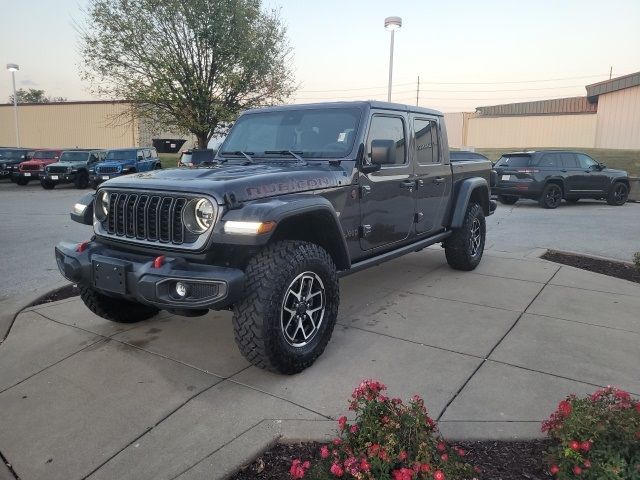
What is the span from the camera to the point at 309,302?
3.62 metres

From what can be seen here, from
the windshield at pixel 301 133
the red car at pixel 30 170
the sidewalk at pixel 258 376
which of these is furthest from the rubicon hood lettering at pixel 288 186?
the red car at pixel 30 170

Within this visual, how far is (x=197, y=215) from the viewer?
10.7 feet

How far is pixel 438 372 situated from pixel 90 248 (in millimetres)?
2645

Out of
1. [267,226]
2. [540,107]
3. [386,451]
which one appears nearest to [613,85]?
[540,107]

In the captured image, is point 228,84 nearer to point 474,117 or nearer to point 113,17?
point 113,17

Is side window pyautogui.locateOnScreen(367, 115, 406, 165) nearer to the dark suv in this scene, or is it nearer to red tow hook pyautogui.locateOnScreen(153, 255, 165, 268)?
red tow hook pyautogui.locateOnScreen(153, 255, 165, 268)

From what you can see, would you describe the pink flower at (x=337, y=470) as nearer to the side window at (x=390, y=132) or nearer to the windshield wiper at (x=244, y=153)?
the side window at (x=390, y=132)

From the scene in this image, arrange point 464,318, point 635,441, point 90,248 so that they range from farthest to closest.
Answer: point 464,318, point 90,248, point 635,441

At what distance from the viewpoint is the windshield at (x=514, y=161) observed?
1435 cm

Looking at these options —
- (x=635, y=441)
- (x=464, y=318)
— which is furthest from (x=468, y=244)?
(x=635, y=441)

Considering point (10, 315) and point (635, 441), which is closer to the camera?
point (635, 441)

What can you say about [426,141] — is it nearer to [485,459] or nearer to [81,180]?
[485,459]

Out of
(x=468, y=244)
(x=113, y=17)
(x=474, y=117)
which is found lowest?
(x=468, y=244)

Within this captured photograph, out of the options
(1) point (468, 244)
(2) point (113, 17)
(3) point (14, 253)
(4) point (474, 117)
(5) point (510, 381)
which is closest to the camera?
(5) point (510, 381)
